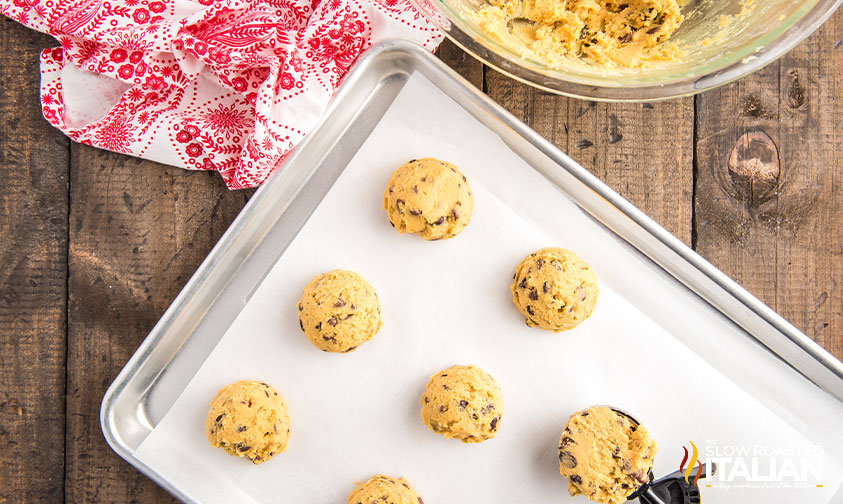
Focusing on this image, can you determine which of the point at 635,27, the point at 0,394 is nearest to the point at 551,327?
the point at 635,27

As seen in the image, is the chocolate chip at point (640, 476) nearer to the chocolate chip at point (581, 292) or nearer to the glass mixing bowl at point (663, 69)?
the chocolate chip at point (581, 292)

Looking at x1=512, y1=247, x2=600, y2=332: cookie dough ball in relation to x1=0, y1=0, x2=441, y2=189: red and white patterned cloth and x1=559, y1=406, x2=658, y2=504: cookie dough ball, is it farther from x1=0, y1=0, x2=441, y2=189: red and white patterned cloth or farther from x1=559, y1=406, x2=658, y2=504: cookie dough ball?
x1=0, y1=0, x2=441, y2=189: red and white patterned cloth

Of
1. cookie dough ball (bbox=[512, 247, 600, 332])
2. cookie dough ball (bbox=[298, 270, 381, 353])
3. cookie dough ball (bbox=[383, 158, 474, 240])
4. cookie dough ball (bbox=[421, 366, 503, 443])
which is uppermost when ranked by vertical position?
cookie dough ball (bbox=[383, 158, 474, 240])

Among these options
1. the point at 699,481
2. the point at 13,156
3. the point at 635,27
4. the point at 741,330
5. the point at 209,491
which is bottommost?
the point at 209,491

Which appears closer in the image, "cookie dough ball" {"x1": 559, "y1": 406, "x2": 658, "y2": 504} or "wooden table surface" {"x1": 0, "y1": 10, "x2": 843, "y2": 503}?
"cookie dough ball" {"x1": 559, "y1": 406, "x2": 658, "y2": 504}

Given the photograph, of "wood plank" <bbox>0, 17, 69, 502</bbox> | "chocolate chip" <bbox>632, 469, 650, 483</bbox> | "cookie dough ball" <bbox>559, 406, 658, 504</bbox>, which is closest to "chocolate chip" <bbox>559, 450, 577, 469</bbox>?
"cookie dough ball" <bbox>559, 406, 658, 504</bbox>

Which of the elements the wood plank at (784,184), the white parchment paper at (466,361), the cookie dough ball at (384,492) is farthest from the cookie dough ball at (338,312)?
the wood plank at (784,184)

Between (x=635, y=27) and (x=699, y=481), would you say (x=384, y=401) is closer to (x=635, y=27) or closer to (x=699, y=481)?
(x=699, y=481)
